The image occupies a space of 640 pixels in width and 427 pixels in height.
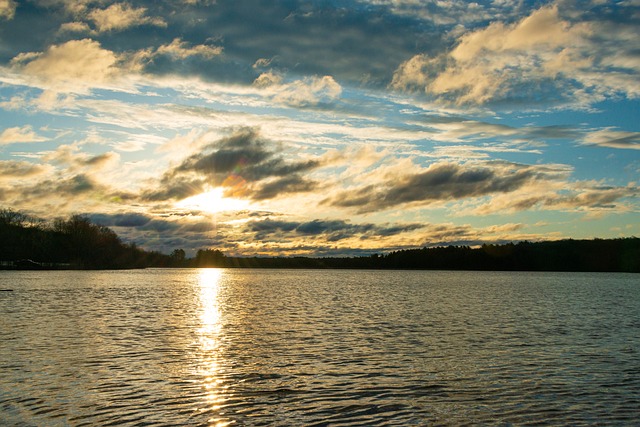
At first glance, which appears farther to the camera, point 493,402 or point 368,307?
point 368,307

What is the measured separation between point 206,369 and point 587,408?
18.0m

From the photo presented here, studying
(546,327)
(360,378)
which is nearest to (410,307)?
(546,327)

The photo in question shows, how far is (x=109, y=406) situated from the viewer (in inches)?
827

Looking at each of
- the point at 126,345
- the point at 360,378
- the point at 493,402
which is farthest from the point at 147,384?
the point at 493,402

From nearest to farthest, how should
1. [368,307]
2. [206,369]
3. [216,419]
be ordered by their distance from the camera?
[216,419]
[206,369]
[368,307]

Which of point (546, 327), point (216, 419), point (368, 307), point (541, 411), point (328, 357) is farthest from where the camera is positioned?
point (368, 307)

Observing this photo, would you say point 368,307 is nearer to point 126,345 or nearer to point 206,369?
point 126,345

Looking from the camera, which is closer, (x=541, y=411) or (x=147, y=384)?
(x=541, y=411)

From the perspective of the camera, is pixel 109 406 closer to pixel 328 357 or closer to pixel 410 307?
pixel 328 357

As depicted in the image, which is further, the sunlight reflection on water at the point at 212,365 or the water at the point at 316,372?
the sunlight reflection on water at the point at 212,365

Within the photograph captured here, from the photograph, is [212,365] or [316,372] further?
[212,365]

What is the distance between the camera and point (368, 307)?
7156 cm

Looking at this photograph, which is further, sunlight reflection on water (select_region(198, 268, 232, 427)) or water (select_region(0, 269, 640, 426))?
sunlight reflection on water (select_region(198, 268, 232, 427))

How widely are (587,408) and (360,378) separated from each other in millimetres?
9821
